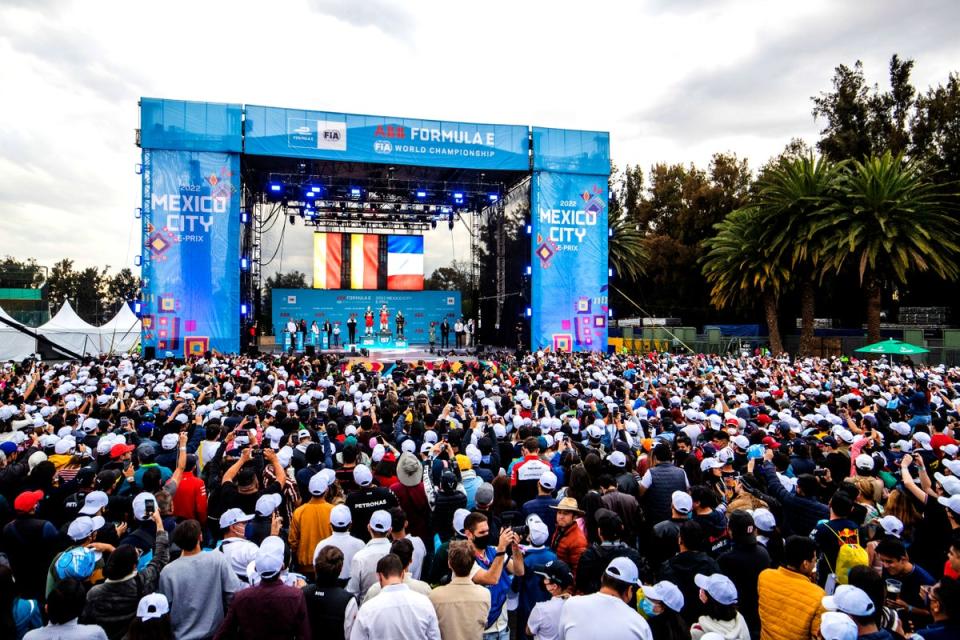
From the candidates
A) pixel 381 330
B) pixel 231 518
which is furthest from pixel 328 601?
pixel 381 330

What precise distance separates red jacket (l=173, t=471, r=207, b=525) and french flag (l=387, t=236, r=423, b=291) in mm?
28795

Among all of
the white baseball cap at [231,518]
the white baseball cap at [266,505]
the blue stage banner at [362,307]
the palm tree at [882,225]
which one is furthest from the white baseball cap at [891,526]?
the blue stage banner at [362,307]

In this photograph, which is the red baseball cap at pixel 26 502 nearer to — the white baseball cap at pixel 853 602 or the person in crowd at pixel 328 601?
the person in crowd at pixel 328 601

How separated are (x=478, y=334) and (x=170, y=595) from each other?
31.2 meters

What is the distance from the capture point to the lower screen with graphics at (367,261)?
33.2 meters

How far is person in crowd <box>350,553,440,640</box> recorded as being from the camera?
123 inches

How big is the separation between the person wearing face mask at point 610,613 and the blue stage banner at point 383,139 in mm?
24046

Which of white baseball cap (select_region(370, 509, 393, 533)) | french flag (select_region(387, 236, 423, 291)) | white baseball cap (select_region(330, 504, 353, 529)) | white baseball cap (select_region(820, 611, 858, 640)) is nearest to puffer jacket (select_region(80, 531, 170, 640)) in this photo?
white baseball cap (select_region(330, 504, 353, 529))

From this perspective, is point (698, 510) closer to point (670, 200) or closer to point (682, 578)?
point (682, 578)

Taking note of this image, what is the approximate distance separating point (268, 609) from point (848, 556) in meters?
3.83

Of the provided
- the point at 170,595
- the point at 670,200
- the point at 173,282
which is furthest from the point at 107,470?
the point at 670,200

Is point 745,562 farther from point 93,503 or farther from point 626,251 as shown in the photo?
point 626,251

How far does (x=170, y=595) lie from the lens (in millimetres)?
3678

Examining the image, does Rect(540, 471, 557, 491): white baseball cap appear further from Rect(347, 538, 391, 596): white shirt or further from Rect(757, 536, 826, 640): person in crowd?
Rect(757, 536, 826, 640): person in crowd
